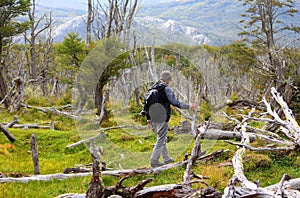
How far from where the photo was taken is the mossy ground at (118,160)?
5945 mm

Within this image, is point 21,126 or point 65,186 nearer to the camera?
point 65,186

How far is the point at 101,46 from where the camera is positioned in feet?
39.1

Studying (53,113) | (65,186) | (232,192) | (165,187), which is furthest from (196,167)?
(53,113)

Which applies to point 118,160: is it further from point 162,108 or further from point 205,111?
point 205,111

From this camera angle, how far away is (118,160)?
8219 mm

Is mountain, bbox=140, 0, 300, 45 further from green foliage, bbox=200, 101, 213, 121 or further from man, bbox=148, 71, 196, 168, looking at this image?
man, bbox=148, 71, 196, 168

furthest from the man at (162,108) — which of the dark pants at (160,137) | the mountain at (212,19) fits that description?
the mountain at (212,19)

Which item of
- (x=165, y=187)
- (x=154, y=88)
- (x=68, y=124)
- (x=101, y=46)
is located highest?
(x=101, y=46)

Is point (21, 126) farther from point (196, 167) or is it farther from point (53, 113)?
point (196, 167)

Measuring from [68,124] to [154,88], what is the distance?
812 cm

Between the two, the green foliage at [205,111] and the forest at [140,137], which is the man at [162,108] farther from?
the green foliage at [205,111]

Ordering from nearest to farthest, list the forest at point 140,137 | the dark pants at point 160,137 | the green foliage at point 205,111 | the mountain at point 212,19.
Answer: the forest at point 140,137 → the dark pants at point 160,137 → the green foliage at point 205,111 → the mountain at point 212,19

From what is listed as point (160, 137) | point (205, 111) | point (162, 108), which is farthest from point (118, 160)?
point (205, 111)

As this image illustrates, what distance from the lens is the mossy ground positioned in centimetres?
595
